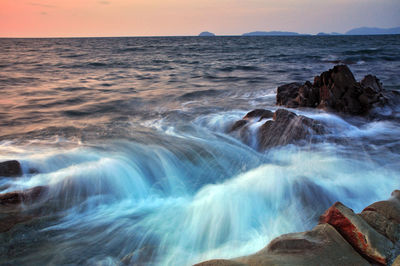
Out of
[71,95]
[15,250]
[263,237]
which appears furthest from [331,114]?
[71,95]

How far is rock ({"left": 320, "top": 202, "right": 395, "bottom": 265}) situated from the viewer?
1.85m

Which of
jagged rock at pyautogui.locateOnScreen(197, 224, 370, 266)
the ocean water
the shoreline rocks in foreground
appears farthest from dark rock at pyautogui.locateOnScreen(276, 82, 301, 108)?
jagged rock at pyautogui.locateOnScreen(197, 224, 370, 266)

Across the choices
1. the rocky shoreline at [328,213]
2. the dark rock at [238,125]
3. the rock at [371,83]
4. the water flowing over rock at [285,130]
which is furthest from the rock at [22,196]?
the rock at [371,83]

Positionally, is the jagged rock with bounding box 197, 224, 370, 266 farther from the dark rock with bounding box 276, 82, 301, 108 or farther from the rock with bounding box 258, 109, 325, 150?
the dark rock with bounding box 276, 82, 301, 108

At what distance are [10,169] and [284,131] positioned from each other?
4.28 metres

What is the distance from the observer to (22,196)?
10.5ft

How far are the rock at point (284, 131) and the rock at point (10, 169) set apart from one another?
3.76 metres

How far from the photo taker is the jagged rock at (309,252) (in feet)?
6.06

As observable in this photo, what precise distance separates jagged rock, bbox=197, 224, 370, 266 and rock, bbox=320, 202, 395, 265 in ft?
0.16

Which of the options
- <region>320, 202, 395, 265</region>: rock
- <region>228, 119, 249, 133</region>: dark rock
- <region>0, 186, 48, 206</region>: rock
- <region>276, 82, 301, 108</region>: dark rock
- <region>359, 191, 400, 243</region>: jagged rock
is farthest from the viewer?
<region>276, 82, 301, 108</region>: dark rock

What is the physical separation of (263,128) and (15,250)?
4.04 metres

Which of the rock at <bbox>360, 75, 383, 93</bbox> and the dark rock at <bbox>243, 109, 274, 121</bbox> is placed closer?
the dark rock at <bbox>243, 109, 274, 121</bbox>

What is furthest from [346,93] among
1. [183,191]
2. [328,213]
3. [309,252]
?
[309,252]

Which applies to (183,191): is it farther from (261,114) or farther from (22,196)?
(261,114)
